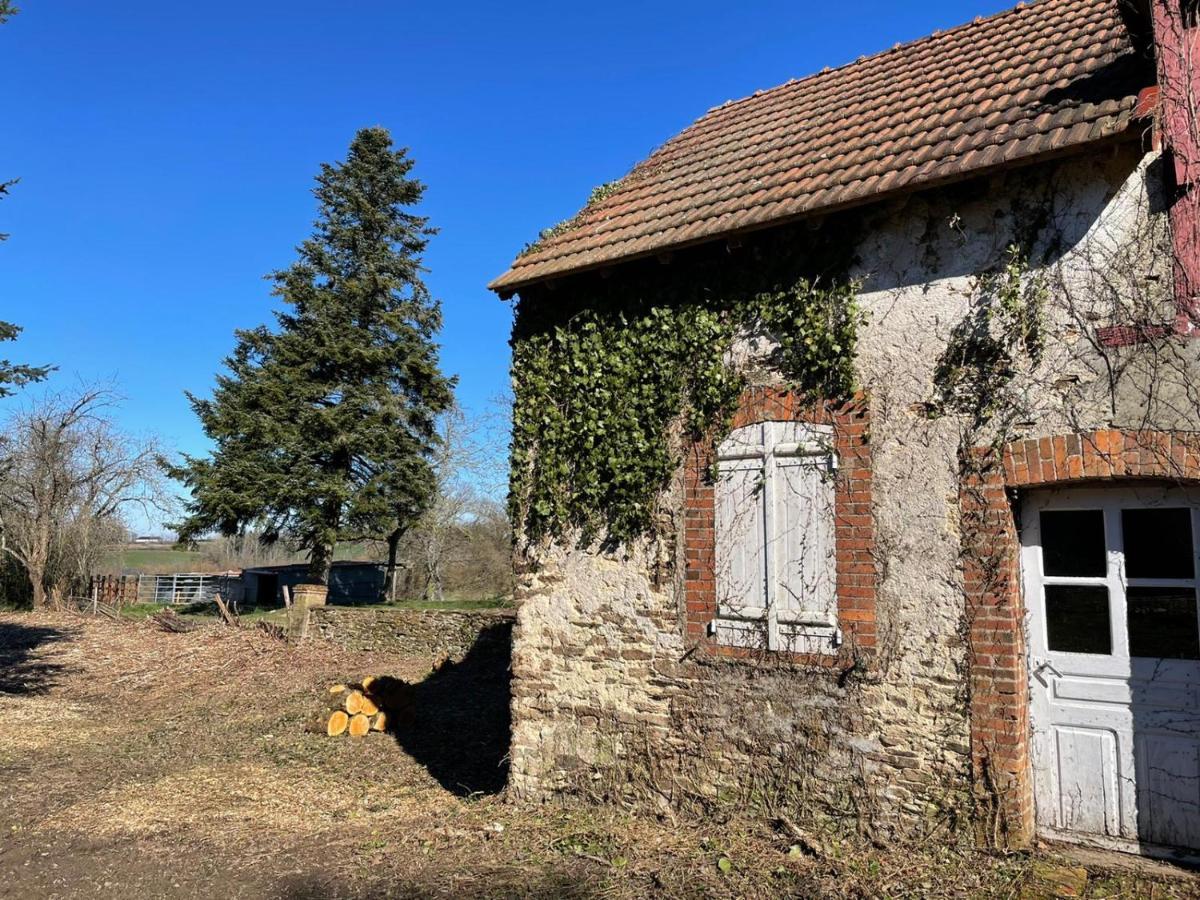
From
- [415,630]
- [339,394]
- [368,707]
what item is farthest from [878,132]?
[339,394]

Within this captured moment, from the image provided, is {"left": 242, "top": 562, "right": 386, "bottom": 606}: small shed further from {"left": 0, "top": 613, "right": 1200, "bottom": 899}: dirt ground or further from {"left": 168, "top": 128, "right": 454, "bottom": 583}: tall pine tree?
{"left": 0, "top": 613, "right": 1200, "bottom": 899}: dirt ground

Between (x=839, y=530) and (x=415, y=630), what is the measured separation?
489 inches

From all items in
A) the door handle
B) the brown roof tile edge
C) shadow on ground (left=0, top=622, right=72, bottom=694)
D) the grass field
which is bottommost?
shadow on ground (left=0, top=622, right=72, bottom=694)

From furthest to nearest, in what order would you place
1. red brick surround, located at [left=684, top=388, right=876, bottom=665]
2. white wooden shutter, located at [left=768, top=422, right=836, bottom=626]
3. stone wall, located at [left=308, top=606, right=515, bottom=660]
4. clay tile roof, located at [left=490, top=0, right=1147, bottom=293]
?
1. stone wall, located at [left=308, top=606, right=515, bottom=660]
2. white wooden shutter, located at [left=768, top=422, right=836, bottom=626]
3. red brick surround, located at [left=684, top=388, right=876, bottom=665]
4. clay tile roof, located at [left=490, top=0, right=1147, bottom=293]

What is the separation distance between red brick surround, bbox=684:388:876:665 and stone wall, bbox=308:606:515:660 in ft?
28.8

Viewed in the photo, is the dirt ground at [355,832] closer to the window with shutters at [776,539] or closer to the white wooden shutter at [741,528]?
the window with shutters at [776,539]

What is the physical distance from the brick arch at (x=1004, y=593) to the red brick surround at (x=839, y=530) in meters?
0.62

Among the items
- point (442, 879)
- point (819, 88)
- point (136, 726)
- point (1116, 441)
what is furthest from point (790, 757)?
point (136, 726)

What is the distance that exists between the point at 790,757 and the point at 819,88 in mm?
6453

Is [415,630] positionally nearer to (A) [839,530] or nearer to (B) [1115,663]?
(A) [839,530]

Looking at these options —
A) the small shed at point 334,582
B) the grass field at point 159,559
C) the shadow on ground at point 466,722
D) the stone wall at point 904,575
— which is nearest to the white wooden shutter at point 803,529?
the stone wall at point 904,575

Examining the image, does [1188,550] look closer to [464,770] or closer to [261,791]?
[464,770]

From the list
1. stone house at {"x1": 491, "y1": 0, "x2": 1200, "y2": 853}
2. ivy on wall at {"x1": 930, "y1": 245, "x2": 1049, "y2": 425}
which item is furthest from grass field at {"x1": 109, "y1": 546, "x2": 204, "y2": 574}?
ivy on wall at {"x1": 930, "y1": 245, "x2": 1049, "y2": 425}

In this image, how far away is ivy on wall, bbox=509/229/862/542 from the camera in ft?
18.3
